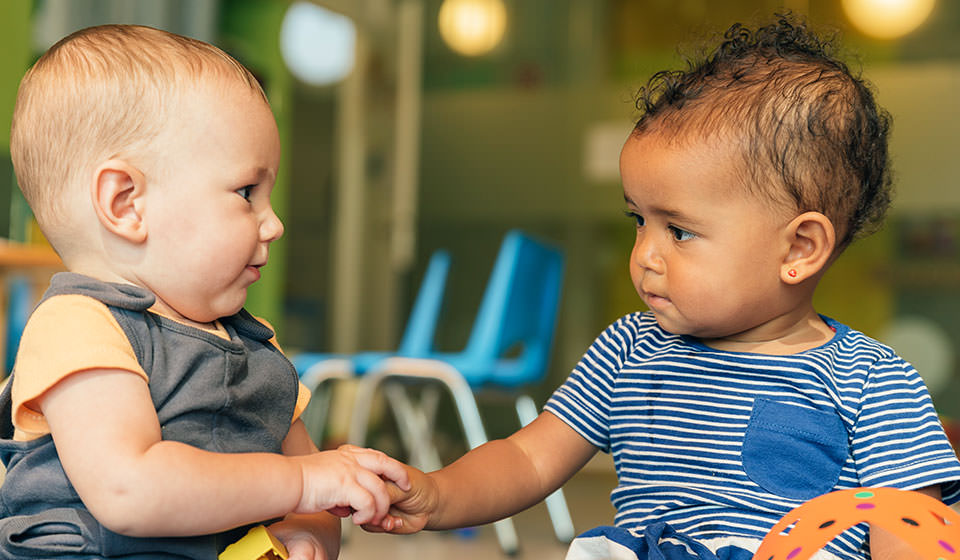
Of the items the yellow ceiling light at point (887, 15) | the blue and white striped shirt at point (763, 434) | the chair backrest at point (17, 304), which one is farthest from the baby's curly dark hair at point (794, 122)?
the yellow ceiling light at point (887, 15)

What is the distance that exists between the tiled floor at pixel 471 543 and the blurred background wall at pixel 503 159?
1788 millimetres

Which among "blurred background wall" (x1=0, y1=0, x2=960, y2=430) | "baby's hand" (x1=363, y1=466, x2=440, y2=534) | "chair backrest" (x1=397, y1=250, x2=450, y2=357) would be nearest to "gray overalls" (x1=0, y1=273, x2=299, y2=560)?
"baby's hand" (x1=363, y1=466, x2=440, y2=534)

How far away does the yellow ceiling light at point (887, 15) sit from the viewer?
4875 millimetres

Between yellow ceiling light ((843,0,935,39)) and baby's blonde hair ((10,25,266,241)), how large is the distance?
16.0ft

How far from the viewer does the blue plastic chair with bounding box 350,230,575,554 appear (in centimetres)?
261

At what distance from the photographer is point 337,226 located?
4938 mm

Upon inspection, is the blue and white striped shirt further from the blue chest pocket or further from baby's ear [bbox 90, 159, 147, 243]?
baby's ear [bbox 90, 159, 147, 243]

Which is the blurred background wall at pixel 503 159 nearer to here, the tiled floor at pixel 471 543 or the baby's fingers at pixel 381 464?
the tiled floor at pixel 471 543

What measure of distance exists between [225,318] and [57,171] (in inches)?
6.6

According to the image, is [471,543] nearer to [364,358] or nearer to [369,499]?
[364,358]

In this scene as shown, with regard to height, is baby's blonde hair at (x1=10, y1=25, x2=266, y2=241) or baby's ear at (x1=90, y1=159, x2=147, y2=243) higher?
baby's blonde hair at (x1=10, y1=25, x2=266, y2=241)

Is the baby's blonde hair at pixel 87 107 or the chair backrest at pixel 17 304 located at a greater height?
the baby's blonde hair at pixel 87 107

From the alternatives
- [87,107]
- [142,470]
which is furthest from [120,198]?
[142,470]

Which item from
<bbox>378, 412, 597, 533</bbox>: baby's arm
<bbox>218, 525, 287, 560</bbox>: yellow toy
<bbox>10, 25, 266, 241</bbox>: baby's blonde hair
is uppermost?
Answer: <bbox>10, 25, 266, 241</bbox>: baby's blonde hair
